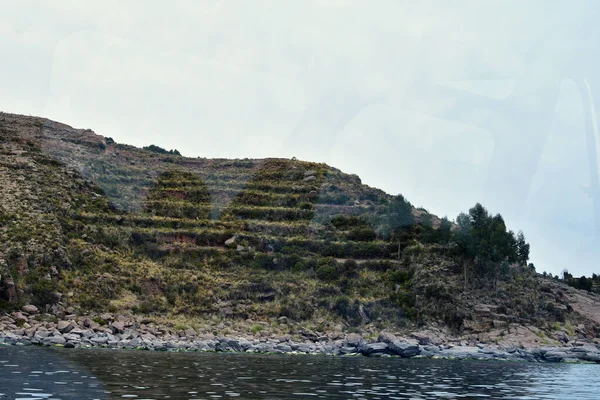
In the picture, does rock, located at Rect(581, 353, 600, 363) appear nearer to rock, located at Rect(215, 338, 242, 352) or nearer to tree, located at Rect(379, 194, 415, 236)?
rock, located at Rect(215, 338, 242, 352)

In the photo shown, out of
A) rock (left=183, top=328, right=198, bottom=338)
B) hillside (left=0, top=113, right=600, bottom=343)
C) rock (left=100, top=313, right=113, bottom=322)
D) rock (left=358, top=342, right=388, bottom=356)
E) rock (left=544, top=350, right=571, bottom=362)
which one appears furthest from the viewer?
hillside (left=0, top=113, right=600, bottom=343)

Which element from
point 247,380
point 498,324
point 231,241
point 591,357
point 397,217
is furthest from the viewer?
point 397,217

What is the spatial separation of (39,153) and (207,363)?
69525 millimetres

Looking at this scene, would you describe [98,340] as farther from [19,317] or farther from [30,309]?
[30,309]

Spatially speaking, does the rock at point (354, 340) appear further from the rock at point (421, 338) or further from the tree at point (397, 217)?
the tree at point (397, 217)

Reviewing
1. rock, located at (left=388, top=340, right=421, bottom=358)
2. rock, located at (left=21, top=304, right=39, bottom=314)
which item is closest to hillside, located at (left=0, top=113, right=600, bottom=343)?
rock, located at (left=21, top=304, right=39, bottom=314)

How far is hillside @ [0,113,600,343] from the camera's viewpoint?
68438 millimetres

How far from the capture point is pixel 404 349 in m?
57.0

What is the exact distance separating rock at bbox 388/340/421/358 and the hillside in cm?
1117

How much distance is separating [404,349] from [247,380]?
96.5 feet

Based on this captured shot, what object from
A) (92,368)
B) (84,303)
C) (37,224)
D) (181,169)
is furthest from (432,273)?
(181,169)

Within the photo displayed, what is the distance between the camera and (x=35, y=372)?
29906 millimetres

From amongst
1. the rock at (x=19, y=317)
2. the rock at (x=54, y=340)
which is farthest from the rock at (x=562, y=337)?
the rock at (x=19, y=317)

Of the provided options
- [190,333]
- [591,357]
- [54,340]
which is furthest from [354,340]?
[54,340]
